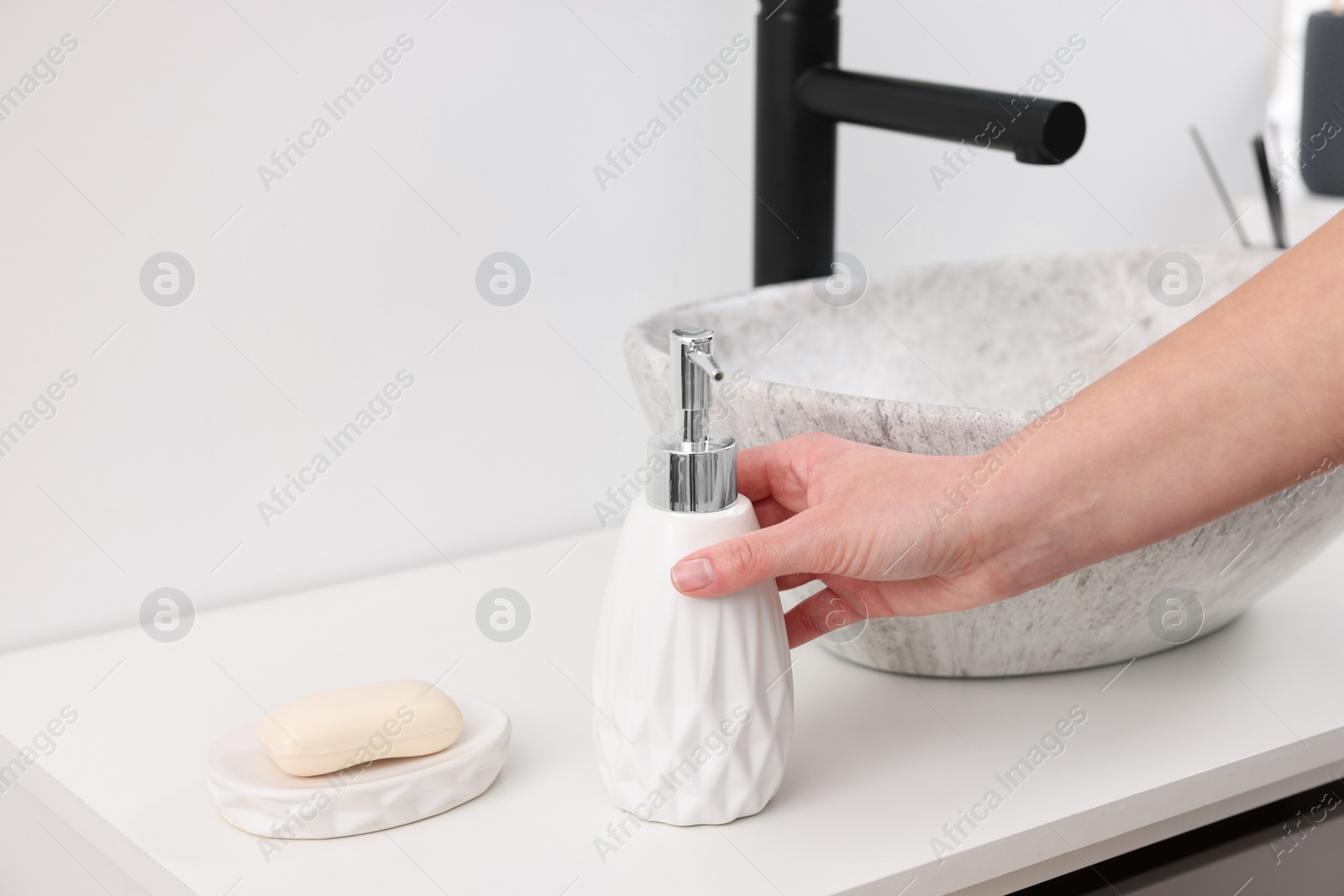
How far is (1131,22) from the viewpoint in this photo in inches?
41.6

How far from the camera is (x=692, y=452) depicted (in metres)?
0.46

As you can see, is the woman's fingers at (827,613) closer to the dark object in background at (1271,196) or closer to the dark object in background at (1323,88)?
the dark object in background at (1271,196)

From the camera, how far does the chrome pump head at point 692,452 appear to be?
46cm

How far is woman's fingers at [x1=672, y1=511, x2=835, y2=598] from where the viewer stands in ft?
1.45

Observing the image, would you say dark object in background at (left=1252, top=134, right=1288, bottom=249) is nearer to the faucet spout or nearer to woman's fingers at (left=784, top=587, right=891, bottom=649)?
the faucet spout

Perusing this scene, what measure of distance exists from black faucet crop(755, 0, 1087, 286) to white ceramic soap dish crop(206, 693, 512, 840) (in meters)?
0.40

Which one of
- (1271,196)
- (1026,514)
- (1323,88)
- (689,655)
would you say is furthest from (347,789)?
(1323,88)

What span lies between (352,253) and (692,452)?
372 millimetres

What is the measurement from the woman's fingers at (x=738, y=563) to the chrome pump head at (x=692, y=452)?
0.9 inches

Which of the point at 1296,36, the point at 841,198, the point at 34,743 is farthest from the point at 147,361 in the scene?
the point at 1296,36

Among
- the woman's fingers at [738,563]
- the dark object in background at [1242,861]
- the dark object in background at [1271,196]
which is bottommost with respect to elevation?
the dark object in background at [1242,861]

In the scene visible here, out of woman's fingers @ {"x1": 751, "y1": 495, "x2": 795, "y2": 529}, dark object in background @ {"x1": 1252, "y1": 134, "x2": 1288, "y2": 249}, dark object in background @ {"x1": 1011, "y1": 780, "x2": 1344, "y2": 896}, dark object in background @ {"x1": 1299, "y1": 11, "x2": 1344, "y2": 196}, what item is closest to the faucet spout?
woman's fingers @ {"x1": 751, "y1": 495, "x2": 795, "y2": 529}

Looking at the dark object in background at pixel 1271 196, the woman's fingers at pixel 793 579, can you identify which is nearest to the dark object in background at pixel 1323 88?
the dark object in background at pixel 1271 196

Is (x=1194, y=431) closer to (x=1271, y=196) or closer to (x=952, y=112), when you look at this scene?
(x=952, y=112)
